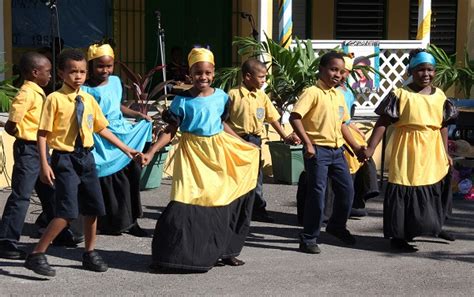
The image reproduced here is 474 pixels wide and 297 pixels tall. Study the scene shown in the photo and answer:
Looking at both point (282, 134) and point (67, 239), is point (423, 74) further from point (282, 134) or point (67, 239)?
point (67, 239)

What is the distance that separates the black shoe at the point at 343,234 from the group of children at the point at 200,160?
0.04 feet

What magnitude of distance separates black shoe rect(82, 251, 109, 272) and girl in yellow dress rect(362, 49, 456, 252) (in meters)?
2.27

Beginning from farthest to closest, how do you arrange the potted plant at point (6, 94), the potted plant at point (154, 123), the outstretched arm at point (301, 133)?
1. the potted plant at point (6, 94)
2. the potted plant at point (154, 123)
3. the outstretched arm at point (301, 133)

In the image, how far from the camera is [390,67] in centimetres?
1355

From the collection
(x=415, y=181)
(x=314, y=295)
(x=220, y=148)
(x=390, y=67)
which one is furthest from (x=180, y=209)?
(x=390, y=67)

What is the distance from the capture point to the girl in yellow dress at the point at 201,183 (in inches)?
286

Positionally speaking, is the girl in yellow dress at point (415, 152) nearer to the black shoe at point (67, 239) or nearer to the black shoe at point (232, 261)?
the black shoe at point (232, 261)

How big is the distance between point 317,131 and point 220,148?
1.02 metres

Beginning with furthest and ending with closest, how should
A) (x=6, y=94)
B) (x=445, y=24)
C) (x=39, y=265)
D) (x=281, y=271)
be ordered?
1. (x=445, y=24)
2. (x=6, y=94)
3. (x=281, y=271)
4. (x=39, y=265)

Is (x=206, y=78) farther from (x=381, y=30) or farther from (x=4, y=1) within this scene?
(x=381, y=30)

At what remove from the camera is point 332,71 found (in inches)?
316

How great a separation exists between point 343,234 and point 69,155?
2.51m

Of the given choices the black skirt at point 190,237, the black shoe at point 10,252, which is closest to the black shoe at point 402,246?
the black skirt at point 190,237

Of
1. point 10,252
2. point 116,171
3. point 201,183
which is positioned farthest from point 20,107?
point 201,183
